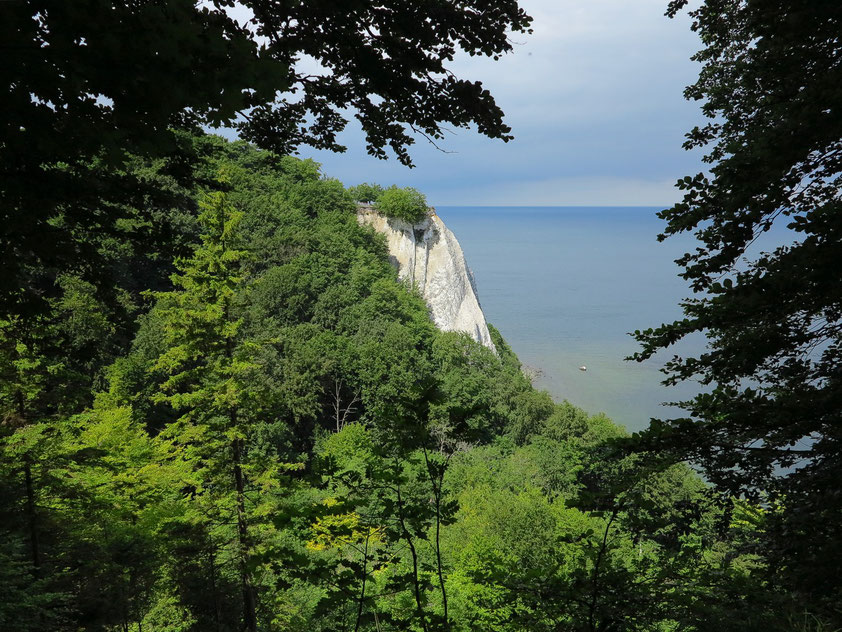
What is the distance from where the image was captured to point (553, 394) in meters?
45.4

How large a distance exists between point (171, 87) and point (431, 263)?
1586 inches

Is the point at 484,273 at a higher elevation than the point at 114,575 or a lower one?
higher

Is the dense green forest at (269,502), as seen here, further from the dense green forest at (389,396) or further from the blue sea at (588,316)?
the blue sea at (588,316)

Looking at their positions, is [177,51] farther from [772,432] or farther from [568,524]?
[568,524]

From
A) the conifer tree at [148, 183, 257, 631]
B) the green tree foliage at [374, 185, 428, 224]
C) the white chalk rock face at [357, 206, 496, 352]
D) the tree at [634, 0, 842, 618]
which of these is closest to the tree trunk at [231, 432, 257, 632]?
the conifer tree at [148, 183, 257, 631]

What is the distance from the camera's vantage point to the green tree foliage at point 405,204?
39.9m

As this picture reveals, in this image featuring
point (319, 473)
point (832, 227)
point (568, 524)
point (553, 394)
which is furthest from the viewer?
point (553, 394)

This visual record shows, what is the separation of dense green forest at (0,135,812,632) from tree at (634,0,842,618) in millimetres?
439

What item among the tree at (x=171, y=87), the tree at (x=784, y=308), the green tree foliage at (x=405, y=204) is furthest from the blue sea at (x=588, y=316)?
the green tree foliage at (x=405, y=204)

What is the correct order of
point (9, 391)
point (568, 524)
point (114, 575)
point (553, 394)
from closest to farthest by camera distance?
point (9, 391) < point (114, 575) < point (568, 524) < point (553, 394)

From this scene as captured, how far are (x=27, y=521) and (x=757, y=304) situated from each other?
11.1 metres

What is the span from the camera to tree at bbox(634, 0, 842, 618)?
11.3 feet

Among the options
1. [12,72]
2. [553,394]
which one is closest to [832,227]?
[12,72]

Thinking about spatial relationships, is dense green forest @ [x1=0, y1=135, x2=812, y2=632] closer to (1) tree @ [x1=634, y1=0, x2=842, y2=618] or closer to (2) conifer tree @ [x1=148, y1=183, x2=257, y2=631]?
(2) conifer tree @ [x1=148, y1=183, x2=257, y2=631]
